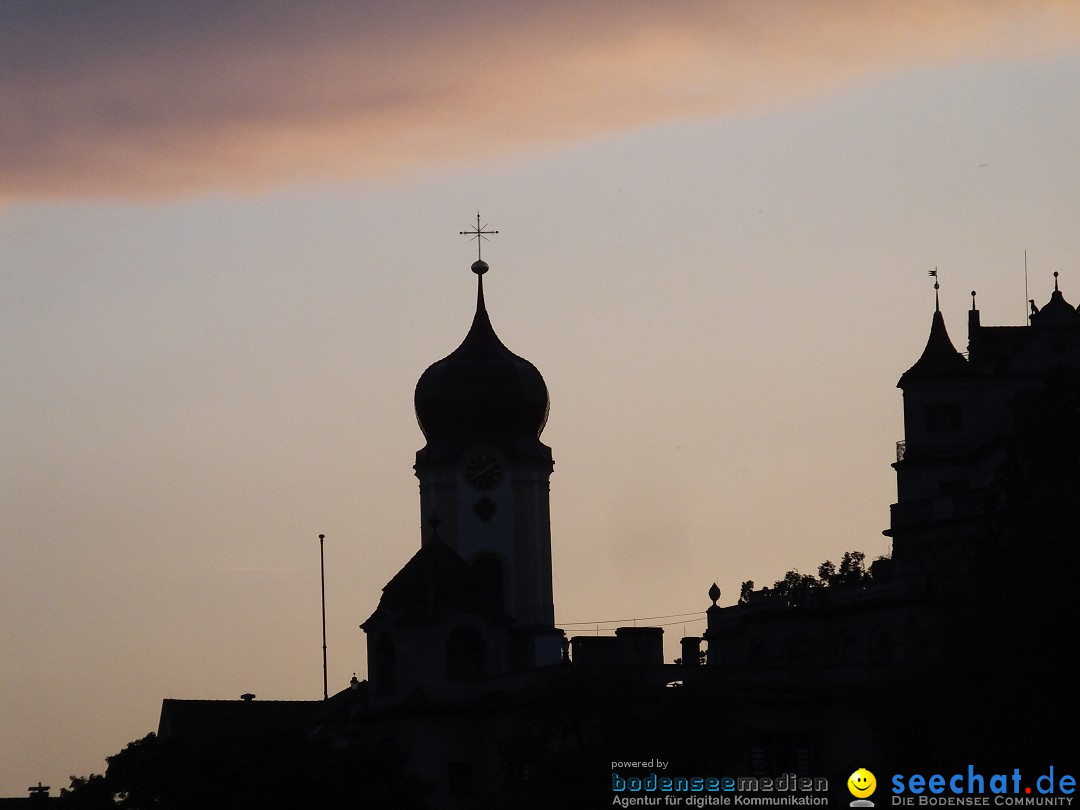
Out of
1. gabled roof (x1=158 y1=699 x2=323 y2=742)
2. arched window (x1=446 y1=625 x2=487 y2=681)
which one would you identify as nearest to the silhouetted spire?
arched window (x1=446 y1=625 x2=487 y2=681)

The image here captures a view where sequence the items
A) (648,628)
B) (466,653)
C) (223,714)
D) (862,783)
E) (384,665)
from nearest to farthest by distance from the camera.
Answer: (862,783), (648,628), (466,653), (384,665), (223,714)

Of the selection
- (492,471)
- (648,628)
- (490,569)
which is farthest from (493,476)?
(648,628)

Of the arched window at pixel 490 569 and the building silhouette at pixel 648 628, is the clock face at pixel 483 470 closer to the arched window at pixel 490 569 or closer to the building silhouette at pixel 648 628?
the building silhouette at pixel 648 628

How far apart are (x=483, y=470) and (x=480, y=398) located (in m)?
3.50

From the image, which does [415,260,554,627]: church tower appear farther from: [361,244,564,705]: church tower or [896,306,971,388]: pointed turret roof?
[896,306,971,388]: pointed turret roof

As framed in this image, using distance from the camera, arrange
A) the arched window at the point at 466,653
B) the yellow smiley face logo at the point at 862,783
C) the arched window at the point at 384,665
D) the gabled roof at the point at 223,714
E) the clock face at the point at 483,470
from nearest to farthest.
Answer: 1. the yellow smiley face logo at the point at 862,783
2. the arched window at the point at 466,653
3. the arched window at the point at 384,665
4. the clock face at the point at 483,470
5. the gabled roof at the point at 223,714

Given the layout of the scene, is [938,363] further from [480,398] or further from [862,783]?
[862,783]

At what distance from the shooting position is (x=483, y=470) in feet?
495

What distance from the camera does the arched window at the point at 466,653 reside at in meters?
128

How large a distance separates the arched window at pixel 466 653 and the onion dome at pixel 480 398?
2443 cm

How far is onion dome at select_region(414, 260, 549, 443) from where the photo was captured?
152 meters

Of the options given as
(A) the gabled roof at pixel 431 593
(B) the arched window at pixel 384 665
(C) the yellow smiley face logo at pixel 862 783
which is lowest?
(C) the yellow smiley face logo at pixel 862 783

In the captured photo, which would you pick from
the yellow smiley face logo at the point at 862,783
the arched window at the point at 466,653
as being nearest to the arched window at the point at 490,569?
the arched window at the point at 466,653

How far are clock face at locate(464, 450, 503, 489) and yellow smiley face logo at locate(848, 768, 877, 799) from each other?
179ft
